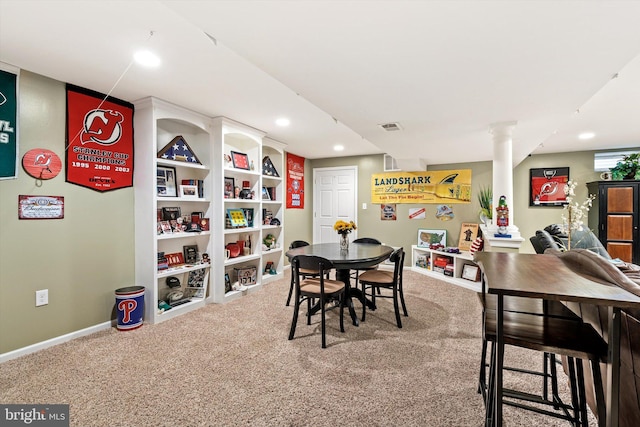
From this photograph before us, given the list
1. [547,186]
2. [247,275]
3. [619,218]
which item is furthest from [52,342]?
[619,218]

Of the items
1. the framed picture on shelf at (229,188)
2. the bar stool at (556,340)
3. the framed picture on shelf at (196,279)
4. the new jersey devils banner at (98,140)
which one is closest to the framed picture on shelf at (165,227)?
the new jersey devils banner at (98,140)

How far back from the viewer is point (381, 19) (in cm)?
→ 146

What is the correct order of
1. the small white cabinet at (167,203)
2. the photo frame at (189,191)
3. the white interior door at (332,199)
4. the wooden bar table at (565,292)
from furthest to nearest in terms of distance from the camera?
the white interior door at (332,199) < the photo frame at (189,191) < the small white cabinet at (167,203) < the wooden bar table at (565,292)

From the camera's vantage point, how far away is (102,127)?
9.79ft

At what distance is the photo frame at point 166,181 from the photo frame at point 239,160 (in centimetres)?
89

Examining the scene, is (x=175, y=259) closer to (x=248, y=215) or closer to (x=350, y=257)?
(x=248, y=215)

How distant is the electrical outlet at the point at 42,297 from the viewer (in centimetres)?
256

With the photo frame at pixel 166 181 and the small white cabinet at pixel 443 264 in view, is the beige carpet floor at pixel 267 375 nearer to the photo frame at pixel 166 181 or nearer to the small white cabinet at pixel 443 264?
the photo frame at pixel 166 181

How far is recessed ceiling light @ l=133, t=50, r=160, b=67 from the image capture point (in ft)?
7.22

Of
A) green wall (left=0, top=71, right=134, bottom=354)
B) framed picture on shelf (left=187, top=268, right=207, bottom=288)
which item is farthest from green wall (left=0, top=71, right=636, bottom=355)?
framed picture on shelf (left=187, top=268, right=207, bottom=288)

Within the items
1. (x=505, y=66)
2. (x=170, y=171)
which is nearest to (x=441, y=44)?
(x=505, y=66)

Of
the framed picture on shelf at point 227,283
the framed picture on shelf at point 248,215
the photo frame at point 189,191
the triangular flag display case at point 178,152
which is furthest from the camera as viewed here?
the framed picture on shelf at point 248,215

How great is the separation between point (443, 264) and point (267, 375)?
404cm

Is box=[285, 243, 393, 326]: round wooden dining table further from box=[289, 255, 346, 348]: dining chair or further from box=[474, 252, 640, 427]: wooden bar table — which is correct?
box=[474, 252, 640, 427]: wooden bar table
